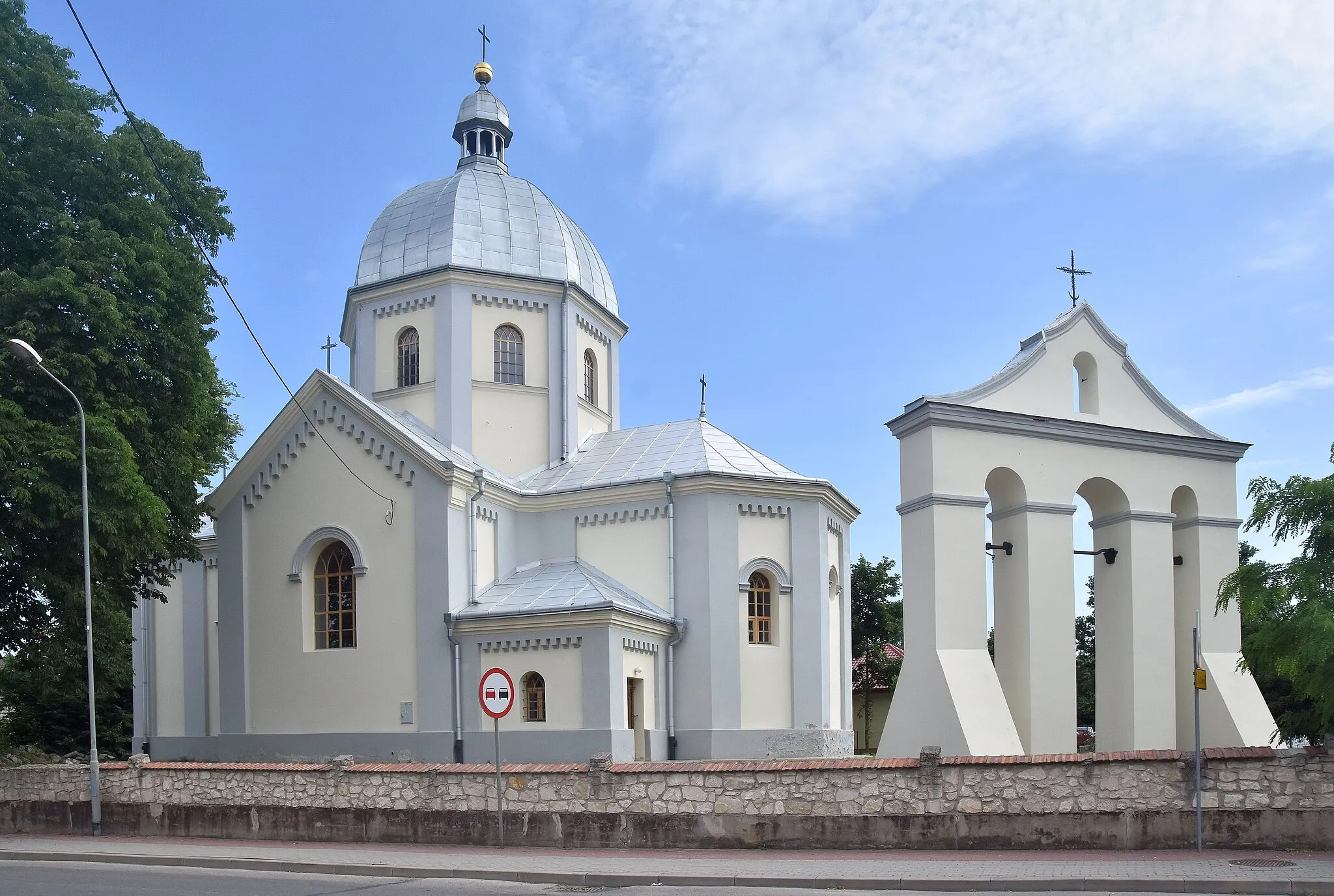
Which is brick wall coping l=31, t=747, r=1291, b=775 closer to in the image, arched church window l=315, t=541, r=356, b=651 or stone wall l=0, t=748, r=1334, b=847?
stone wall l=0, t=748, r=1334, b=847

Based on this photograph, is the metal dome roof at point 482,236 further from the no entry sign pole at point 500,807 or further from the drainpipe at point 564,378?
the no entry sign pole at point 500,807

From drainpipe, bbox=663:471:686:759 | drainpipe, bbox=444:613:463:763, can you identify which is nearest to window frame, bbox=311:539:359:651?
drainpipe, bbox=444:613:463:763

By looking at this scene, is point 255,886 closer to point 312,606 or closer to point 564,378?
point 312,606

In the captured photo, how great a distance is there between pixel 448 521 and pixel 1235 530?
14.9 meters

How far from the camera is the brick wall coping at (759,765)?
12.8m

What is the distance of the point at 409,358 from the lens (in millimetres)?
29375

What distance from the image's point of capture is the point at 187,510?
24219 millimetres

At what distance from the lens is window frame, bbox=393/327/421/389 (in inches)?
1147

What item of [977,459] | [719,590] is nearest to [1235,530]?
[977,459]

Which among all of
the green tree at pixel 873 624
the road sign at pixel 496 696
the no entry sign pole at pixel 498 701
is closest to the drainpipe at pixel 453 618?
the no entry sign pole at pixel 498 701

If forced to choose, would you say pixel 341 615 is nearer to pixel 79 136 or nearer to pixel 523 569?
pixel 523 569

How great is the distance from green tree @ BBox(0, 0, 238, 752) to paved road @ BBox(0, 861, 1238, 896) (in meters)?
7.67

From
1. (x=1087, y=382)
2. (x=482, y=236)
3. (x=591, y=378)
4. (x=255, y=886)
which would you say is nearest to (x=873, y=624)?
(x=591, y=378)

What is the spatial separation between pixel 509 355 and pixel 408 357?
2.47m
